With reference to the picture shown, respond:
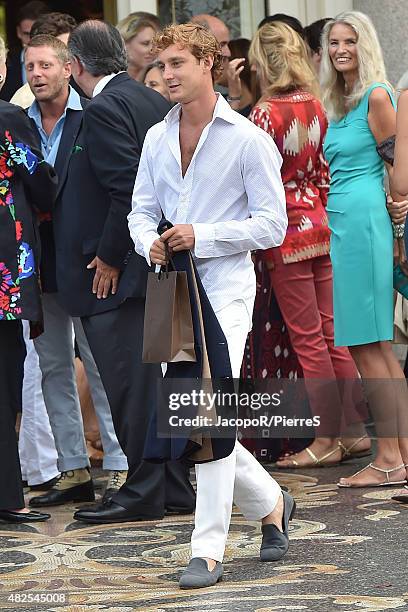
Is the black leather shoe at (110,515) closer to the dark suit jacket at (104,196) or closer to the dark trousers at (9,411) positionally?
the dark trousers at (9,411)

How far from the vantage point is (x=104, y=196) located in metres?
6.13

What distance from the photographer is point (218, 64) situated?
5098 mm

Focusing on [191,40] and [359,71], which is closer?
[191,40]

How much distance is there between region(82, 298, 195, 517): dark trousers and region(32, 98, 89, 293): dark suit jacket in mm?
337

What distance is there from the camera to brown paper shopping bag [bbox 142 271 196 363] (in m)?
4.73

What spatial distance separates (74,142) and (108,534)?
172 cm

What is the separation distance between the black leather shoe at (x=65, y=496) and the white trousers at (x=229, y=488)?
1.55 meters

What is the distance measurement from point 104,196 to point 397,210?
136 cm

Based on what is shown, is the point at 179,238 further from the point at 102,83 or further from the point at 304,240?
the point at 304,240

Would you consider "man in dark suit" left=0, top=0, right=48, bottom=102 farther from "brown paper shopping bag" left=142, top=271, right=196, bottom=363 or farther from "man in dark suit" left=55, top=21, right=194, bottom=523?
"brown paper shopping bag" left=142, top=271, right=196, bottom=363

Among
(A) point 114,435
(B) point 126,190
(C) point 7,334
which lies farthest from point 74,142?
(A) point 114,435

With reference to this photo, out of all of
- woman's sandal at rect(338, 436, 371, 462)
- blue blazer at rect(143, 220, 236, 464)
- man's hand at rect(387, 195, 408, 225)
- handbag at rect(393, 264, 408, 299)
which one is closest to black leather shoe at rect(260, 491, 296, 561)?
blue blazer at rect(143, 220, 236, 464)

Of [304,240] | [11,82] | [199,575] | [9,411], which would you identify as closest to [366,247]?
[304,240]

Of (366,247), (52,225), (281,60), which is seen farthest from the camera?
(281,60)
